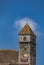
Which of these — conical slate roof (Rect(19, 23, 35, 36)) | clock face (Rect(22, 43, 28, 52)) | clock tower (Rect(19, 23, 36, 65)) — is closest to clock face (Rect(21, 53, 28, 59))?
clock tower (Rect(19, 23, 36, 65))

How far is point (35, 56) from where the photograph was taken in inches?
3812

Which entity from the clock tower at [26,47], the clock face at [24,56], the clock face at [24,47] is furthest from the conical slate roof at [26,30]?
the clock face at [24,56]

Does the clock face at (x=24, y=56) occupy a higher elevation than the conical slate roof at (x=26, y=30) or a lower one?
lower

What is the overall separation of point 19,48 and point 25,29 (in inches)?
144

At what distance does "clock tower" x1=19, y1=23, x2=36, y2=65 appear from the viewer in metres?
95.2

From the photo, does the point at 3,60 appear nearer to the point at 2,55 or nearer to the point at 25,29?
the point at 2,55

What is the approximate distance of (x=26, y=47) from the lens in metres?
95.4

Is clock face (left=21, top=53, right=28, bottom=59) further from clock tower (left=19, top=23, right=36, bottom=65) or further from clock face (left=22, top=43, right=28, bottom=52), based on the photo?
clock face (left=22, top=43, right=28, bottom=52)

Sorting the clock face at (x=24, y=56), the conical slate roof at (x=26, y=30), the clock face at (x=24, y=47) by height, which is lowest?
the clock face at (x=24, y=56)

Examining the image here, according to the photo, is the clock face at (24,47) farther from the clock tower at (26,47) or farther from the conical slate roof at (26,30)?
the conical slate roof at (26,30)

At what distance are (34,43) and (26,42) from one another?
7.03 feet

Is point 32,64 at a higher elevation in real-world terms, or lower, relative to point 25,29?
lower

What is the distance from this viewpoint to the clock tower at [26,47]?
313 feet

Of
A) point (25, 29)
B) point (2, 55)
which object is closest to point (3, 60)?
point (2, 55)
